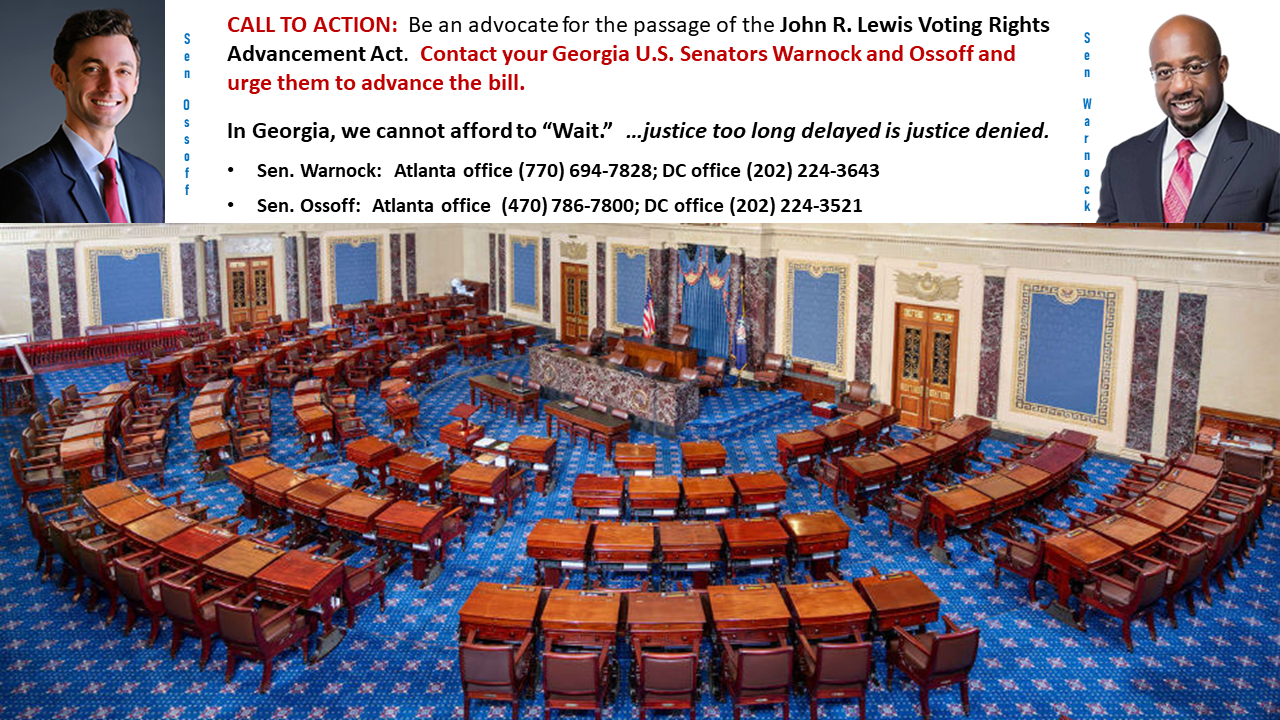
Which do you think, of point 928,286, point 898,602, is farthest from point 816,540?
point 928,286

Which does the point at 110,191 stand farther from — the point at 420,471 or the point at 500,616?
the point at 420,471

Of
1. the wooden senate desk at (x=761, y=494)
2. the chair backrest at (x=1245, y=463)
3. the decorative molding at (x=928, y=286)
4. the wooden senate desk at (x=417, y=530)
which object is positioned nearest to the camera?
the wooden senate desk at (x=417, y=530)

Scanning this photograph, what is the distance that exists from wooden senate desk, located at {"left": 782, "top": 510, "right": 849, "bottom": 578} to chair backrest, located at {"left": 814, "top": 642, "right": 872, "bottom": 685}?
7.54 ft

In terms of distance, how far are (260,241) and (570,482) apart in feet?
51.2

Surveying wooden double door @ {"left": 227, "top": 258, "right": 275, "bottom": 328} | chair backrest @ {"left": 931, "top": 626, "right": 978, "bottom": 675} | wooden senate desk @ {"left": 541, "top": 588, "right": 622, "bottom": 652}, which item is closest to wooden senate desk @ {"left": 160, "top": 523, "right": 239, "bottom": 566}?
wooden senate desk @ {"left": 541, "top": 588, "right": 622, "bottom": 652}

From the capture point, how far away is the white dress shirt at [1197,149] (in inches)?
205

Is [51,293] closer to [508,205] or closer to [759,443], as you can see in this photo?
[759,443]

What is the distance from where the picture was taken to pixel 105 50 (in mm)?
4867

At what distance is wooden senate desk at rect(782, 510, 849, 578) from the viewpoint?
10.2 meters

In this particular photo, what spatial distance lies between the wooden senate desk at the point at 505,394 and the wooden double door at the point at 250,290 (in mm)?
9716

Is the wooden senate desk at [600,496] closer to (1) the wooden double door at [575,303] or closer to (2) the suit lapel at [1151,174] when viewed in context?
(2) the suit lapel at [1151,174]

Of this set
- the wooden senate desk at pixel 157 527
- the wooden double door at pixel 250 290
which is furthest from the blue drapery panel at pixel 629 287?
the wooden senate desk at pixel 157 527

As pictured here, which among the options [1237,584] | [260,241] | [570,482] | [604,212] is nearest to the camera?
[604,212]

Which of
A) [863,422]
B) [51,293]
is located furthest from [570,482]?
[51,293]
